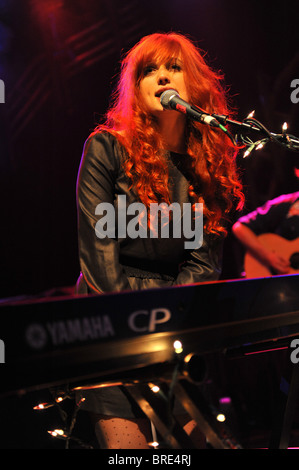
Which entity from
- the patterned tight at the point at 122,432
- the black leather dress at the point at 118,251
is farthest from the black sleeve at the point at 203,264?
the patterned tight at the point at 122,432

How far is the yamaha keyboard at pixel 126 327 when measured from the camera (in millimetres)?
826

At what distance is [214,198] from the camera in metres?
1.73

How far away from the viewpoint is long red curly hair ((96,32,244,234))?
159 cm

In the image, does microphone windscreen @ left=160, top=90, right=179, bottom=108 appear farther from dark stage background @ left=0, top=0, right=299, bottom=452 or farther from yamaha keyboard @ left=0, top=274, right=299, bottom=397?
dark stage background @ left=0, top=0, right=299, bottom=452

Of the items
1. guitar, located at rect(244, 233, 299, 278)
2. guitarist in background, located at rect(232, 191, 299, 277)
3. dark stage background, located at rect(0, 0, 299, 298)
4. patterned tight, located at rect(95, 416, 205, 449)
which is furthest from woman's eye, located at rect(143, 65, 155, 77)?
guitar, located at rect(244, 233, 299, 278)

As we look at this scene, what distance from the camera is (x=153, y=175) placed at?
1580 millimetres

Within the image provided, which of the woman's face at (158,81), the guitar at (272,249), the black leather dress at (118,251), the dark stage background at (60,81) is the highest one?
the dark stage background at (60,81)

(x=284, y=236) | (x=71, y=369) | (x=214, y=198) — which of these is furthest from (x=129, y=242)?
(x=284, y=236)

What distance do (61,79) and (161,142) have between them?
239 cm

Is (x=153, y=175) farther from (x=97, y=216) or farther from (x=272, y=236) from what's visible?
(x=272, y=236)

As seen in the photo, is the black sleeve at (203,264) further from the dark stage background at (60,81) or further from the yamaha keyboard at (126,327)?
the dark stage background at (60,81)

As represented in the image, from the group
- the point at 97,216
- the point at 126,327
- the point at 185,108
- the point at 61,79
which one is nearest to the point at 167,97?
the point at 185,108

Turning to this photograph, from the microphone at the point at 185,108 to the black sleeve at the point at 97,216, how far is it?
24 cm
